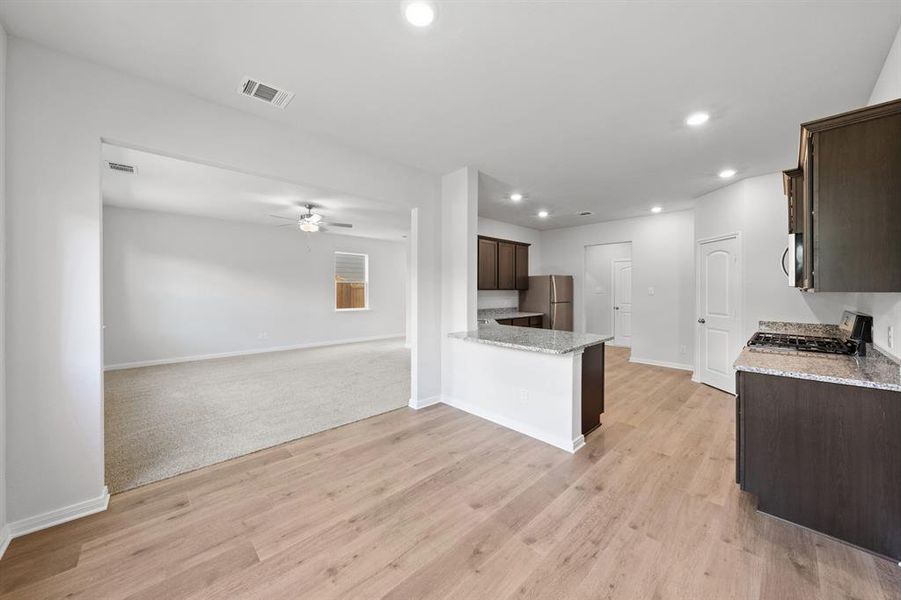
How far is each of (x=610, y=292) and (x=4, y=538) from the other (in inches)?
350

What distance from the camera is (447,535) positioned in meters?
1.89

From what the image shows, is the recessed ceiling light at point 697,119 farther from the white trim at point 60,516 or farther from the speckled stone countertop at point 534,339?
the white trim at point 60,516

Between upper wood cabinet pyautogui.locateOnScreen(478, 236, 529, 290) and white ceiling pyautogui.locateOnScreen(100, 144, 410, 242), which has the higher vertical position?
white ceiling pyautogui.locateOnScreen(100, 144, 410, 242)

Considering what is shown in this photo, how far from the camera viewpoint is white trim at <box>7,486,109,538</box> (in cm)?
188

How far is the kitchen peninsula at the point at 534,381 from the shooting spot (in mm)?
2881

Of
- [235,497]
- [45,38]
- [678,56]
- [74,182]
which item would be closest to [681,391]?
[678,56]

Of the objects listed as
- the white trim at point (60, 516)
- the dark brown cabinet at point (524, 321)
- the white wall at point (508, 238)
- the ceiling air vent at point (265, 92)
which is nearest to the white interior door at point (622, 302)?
the white wall at point (508, 238)

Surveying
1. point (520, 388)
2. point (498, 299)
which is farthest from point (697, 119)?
point (498, 299)

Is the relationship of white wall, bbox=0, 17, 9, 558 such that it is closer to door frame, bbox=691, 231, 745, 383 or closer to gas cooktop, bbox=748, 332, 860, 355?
gas cooktop, bbox=748, 332, 860, 355

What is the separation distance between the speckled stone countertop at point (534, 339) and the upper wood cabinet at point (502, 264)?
2.02 metres

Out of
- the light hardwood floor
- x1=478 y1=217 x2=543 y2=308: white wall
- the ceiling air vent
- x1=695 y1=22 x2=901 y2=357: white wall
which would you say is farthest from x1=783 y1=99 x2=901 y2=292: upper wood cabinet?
x1=478 y1=217 x2=543 y2=308: white wall

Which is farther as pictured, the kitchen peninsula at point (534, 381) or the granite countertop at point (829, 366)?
the kitchen peninsula at point (534, 381)

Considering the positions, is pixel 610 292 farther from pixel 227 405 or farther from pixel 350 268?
pixel 227 405

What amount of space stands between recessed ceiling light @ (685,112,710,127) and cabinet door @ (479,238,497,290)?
3.37 metres
